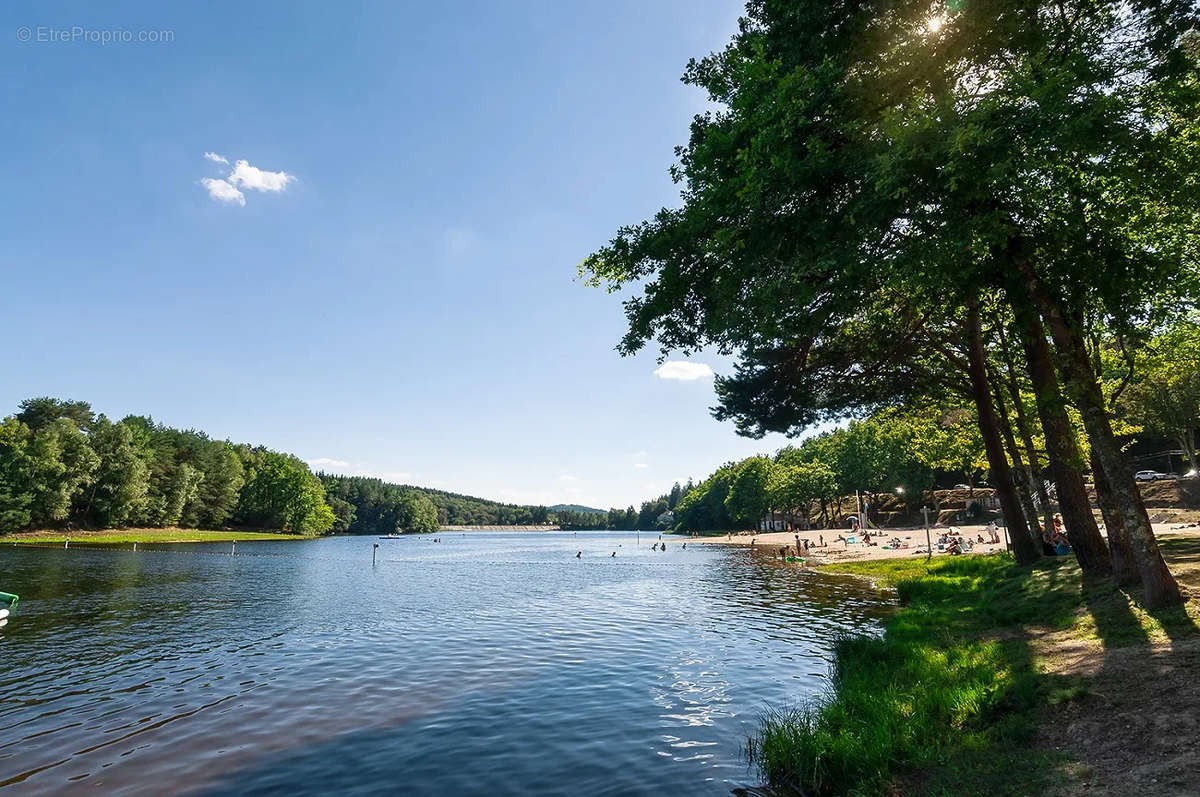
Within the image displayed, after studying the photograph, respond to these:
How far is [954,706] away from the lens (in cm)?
988

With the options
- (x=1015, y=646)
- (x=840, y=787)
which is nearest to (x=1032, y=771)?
(x=840, y=787)

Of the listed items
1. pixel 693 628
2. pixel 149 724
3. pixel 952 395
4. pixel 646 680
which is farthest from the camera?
pixel 952 395

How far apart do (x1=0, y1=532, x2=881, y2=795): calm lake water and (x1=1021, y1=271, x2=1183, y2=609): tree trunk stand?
752cm

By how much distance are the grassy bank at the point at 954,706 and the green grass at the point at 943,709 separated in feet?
0.07

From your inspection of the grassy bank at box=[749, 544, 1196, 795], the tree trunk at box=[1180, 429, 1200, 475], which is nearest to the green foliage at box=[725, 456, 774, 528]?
the tree trunk at box=[1180, 429, 1200, 475]

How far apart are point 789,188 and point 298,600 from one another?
1353 inches

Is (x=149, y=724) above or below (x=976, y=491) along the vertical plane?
below

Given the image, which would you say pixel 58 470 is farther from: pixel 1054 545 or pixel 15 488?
pixel 1054 545

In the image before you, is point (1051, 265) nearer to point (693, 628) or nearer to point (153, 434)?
point (693, 628)

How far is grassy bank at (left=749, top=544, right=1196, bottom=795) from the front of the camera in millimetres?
7949

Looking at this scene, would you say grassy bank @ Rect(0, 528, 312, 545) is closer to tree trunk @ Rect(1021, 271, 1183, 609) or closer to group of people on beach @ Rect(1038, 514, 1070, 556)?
group of people on beach @ Rect(1038, 514, 1070, 556)

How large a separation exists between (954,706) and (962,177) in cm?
863

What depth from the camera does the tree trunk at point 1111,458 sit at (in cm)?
1223

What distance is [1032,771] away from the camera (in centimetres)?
726
